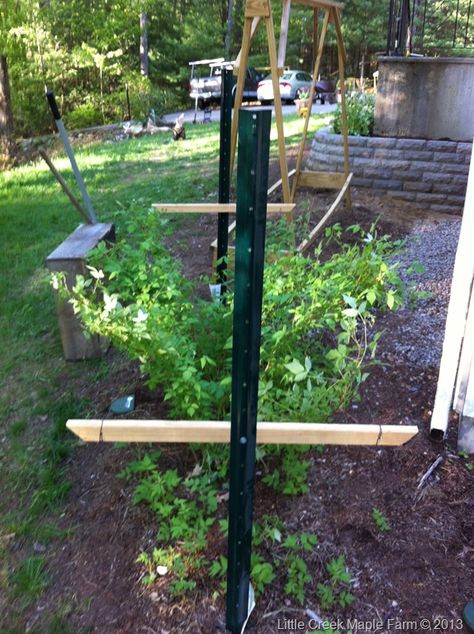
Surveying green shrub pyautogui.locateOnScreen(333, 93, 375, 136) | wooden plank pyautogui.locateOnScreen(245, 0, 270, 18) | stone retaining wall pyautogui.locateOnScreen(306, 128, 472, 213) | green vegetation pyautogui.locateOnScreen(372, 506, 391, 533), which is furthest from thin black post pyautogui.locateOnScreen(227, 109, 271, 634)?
green shrub pyautogui.locateOnScreen(333, 93, 375, 136)

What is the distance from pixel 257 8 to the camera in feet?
13.6

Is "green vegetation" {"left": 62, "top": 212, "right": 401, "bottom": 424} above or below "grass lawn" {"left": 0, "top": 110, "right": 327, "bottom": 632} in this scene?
above

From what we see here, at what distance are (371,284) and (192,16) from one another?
32426 mm

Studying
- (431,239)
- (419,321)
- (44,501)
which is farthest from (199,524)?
(431,239)

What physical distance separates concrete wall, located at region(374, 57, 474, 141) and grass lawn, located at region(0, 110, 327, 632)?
2.47 meters

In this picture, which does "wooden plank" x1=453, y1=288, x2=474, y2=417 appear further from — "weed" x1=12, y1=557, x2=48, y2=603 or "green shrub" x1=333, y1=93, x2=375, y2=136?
"green shrub" x1=333, y1=93, x2=375, y2=136

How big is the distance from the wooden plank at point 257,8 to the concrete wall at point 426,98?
137 inches

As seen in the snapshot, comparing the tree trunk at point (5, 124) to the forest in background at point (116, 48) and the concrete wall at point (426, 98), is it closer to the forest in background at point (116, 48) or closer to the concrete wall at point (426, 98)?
the forest in background at point (116, 48)

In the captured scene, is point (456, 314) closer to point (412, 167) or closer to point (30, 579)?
point (30, 579)

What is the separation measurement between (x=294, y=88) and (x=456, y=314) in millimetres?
23821

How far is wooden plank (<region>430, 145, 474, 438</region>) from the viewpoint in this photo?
2.60 metres

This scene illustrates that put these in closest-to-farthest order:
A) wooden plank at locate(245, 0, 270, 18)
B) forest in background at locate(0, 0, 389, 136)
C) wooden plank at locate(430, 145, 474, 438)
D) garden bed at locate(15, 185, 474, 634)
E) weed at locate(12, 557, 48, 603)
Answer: garden bed at locate(15, 185, 474, 634) < weed at locate(12, 557, 48, 603) < wooden plank at locate(430, 145, 474, 438) < wooden plank at locate(245, 0, 270, 18) < forest in background at locate(0, 0, 389, 136)

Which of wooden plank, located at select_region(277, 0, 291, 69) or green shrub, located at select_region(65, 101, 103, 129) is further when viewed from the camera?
green shrub, located at select_region(65, 101, 103, 129)

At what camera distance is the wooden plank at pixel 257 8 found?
4.11 meters
